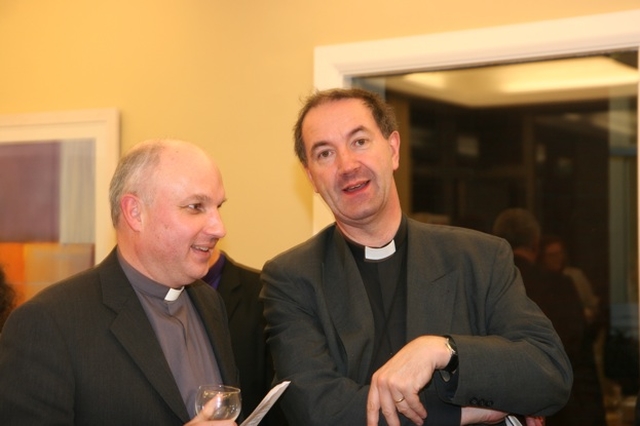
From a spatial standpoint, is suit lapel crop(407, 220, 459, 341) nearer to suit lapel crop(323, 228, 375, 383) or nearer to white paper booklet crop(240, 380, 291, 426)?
suit lapel crop(323, 228, 375, 383)

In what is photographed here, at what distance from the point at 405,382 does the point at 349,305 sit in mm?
465

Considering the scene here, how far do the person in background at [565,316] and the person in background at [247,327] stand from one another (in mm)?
1203

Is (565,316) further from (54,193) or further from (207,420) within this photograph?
(54,193)

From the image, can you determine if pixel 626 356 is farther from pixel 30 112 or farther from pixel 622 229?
pixel 30 112

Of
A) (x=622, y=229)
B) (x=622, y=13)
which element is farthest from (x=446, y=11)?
(x=622, y=229)

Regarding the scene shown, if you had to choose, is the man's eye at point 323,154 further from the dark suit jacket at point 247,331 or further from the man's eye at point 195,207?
the dark suit jacket at point 247,331

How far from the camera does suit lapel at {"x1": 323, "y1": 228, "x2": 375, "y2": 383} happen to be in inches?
101

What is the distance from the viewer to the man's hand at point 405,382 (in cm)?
226

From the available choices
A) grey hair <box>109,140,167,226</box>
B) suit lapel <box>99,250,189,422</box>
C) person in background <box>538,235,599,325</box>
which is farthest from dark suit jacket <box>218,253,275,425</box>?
person in background <box>538,235,599,325</box>

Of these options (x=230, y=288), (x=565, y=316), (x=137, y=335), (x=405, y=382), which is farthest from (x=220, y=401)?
(x=565, y=316)

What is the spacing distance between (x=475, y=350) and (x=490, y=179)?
181cm

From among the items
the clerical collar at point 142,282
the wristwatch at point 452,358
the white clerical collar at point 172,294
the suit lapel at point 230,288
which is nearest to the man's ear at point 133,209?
the clerical collar at point 142,282

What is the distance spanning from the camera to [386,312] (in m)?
2.72

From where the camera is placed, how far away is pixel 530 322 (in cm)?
251
